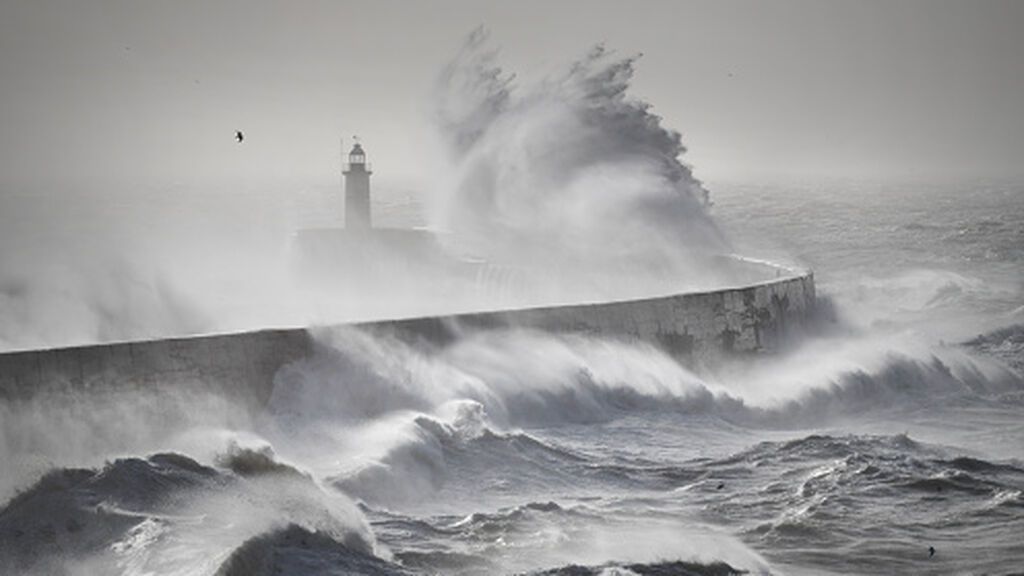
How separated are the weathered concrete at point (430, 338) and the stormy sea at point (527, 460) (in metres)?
Result: 0.14

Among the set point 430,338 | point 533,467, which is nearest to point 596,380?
point 430,338

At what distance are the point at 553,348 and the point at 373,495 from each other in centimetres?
415

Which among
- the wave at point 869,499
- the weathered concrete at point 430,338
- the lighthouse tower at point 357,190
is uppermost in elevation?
the lighthouse tower at point 357,190

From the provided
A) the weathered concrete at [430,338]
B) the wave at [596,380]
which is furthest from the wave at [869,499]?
the weathered concrete at [430,338]

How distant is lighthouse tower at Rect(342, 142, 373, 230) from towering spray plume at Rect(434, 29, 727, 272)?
199 cm

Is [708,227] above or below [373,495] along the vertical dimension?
above

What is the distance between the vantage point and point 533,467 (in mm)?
10539

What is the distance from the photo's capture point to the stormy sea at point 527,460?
7.80m

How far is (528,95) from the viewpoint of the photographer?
2581 centimetres

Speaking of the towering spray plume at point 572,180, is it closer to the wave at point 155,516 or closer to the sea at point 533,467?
the sea at point 533,467

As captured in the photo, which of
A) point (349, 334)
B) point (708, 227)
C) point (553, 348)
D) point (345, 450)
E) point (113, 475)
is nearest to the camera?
point (113, 475)

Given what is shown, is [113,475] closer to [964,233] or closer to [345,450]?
[345,450]

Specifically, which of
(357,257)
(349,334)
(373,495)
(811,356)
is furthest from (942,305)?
Answer: (373,495)

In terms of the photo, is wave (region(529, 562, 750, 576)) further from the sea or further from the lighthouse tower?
the lighthouse tower
